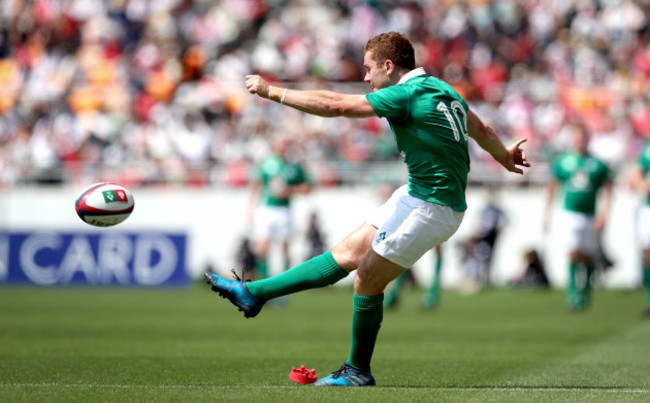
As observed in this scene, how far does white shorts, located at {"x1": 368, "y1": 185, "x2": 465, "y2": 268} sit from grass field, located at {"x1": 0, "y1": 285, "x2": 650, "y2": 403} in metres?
0.95

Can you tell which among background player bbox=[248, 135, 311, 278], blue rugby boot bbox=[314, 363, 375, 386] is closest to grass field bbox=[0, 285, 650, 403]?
blue rugby boot bbox=[314, 363, 375, 386]

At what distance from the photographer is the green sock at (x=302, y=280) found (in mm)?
7414

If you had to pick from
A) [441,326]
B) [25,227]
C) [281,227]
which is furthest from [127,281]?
[441,326]

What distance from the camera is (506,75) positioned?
79.5 ft

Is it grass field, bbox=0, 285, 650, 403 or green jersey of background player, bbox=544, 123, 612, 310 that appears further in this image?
green jersey of background player, bbox=544, 123, 612, 310

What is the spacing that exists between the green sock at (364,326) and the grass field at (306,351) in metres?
0.28

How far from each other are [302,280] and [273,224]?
32.2 feet

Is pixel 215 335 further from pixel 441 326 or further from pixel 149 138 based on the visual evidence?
pixel 149 138

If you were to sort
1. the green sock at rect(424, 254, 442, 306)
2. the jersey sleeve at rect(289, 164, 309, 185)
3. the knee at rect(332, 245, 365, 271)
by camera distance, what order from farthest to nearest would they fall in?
the jersey sleeve at rect(289, 164, 309, 185), the green sock at rect(424, 254, 442, 306), the knee at rect(332, 245, 365, 271)

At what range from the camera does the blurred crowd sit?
22.8 metres

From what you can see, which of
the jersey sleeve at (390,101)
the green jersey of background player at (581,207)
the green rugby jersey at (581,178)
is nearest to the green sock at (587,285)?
the green jersey of background player at (581,207)

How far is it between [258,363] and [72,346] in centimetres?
239

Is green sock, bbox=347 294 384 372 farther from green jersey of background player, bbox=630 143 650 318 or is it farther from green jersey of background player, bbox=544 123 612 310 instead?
green jersey of background player, bbox=544 123 612 310

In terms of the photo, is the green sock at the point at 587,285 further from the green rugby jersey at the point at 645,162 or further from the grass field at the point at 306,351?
the green rugby jersey at the point at 645,162
